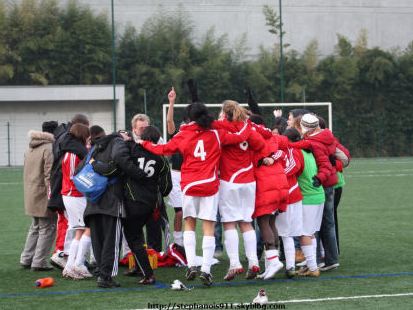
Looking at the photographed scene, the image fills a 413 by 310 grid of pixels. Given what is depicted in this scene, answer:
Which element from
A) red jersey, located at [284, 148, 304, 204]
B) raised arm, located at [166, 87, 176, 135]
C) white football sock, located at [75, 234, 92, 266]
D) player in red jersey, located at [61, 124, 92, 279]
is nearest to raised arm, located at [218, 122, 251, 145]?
red jersey, located at [284, 148, 304, 204]

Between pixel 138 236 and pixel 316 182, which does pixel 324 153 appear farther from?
pixel 138 236

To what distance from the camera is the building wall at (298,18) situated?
3825 centimetres

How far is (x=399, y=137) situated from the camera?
3759cm

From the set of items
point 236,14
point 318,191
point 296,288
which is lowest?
point 296,288

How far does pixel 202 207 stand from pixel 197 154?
1.78 ft

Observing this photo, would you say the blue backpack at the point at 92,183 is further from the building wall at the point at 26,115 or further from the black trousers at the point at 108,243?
the building wall at the point at 26,115

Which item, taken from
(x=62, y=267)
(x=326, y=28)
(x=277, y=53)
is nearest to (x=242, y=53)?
(x=277, y=53)

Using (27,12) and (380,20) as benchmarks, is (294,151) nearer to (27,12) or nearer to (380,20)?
(27,12)

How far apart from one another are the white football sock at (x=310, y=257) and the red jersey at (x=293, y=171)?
516 mm

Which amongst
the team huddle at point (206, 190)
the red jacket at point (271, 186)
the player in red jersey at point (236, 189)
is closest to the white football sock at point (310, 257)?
the team huddle at point (206, 190)

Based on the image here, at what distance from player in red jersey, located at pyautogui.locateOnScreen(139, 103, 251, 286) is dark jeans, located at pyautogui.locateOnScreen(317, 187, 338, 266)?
1600 millimetres

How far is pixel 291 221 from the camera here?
9.21m

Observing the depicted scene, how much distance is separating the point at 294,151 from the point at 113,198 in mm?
Answer: 2039

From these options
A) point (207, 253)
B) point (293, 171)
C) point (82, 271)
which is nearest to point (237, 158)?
point (293, 171)
